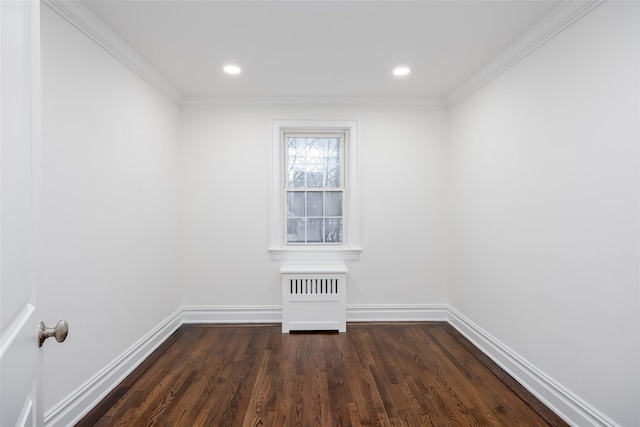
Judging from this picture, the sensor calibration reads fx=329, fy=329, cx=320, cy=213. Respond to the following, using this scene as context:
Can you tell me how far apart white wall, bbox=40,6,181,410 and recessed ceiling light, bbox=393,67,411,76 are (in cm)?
226

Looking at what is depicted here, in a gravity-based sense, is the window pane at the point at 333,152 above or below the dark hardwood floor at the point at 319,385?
above

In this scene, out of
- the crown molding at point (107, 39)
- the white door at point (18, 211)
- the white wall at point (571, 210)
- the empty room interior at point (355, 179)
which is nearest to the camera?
the white door at point (18, 211)

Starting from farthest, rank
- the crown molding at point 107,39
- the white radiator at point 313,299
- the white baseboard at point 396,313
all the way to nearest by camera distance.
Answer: the white baseboard at point 396,313 < the white radiator at point 313,299 < the crown molding at point 107,39

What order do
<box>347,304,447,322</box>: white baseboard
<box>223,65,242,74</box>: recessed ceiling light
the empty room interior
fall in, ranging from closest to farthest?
the empty room interior, <box>223,65,242,74</box>: recessed ceiling light, <box>347,304,447,322</box>: white baseboard

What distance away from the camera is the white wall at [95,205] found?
186 cm

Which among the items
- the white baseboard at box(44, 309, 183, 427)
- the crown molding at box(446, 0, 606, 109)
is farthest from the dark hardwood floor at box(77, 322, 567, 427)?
the crown molding at box(446, 0, 606, 109)

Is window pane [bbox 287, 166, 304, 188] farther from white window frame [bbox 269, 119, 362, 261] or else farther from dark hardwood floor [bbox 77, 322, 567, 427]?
dark hardwood floor [bbox 77, 322, 567, 427]

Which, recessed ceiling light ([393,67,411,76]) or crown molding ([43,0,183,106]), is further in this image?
recessed ceiling light ([393,67,411,76])

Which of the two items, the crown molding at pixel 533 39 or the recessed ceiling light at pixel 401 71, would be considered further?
the recessed ceiling light at pixel 401 71

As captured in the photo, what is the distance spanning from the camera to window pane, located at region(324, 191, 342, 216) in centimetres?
392

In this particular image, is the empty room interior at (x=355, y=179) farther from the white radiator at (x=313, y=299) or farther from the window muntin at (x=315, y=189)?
the white radiator at (x=313, y=299)

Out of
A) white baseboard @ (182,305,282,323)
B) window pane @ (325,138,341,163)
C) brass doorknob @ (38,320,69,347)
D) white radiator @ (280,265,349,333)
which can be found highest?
window pane @ (325,138,341,163)

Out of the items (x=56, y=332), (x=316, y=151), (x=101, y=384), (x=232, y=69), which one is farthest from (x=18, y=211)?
(x=316, y=151)

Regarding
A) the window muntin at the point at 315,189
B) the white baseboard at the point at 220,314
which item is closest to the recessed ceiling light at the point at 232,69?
the window muntin at the point at 315,189
